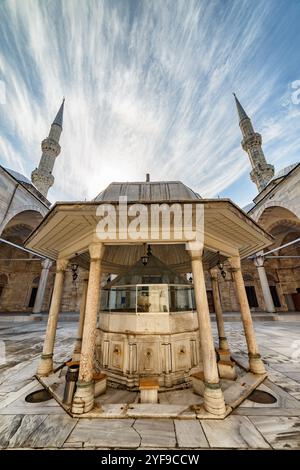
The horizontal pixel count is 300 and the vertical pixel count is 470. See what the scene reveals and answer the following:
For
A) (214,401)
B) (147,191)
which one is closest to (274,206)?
(147,191)

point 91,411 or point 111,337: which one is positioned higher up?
point 111,337

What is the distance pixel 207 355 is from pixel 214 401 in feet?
2.08

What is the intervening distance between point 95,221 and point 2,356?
6304mm

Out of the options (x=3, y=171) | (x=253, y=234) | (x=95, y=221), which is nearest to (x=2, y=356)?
(x=95, y=221)

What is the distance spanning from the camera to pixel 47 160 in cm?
2302

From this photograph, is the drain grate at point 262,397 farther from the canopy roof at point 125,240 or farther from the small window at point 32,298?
the small window at point 32,298

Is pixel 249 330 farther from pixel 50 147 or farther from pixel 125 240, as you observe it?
pixel 50 147

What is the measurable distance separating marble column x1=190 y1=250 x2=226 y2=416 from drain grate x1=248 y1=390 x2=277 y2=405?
0.94 metres

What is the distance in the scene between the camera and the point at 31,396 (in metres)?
3.71

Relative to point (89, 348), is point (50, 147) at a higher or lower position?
higher

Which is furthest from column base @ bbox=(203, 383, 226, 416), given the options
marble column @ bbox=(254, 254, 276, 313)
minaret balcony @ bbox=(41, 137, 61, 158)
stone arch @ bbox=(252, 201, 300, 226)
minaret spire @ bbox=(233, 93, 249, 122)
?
minaret spire @ bbox=(233, 93, 249, 122)
